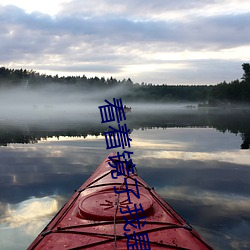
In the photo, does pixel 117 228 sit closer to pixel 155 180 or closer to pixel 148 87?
pixel 155 180

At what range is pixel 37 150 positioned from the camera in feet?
61.1

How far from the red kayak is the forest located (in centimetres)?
11155

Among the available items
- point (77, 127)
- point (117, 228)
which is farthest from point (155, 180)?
point (77, 127)

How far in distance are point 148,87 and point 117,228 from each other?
197 m

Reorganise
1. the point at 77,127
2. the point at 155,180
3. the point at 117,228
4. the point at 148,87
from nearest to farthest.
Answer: the point at 117,228, the point at 155,180, the point at 77,127, the point at 148,87

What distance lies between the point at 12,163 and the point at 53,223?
10.2 metres

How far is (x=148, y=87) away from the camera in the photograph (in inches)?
7854

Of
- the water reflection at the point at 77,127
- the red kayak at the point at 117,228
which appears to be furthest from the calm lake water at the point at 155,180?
the water reflection at the point at 77,127

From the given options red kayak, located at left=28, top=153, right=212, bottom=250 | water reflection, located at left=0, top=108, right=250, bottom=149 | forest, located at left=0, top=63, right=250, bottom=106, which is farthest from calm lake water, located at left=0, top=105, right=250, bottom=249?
forest, located at left=0, top=63, right=250, bottom=106

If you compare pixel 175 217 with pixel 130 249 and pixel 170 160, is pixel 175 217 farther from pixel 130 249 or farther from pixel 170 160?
pixel 170 160

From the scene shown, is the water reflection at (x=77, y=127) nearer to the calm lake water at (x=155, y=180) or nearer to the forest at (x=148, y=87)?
the calm lake water at (x=155, y=180)

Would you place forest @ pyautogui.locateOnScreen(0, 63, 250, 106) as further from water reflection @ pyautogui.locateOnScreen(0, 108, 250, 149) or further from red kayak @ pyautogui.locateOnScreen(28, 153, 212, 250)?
red kayak @ pyautogui.locateOnScreen(28, 153, 212, 250)

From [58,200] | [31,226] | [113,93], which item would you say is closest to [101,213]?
[31,226]

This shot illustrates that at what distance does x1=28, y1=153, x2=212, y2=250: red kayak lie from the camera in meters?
4.63
